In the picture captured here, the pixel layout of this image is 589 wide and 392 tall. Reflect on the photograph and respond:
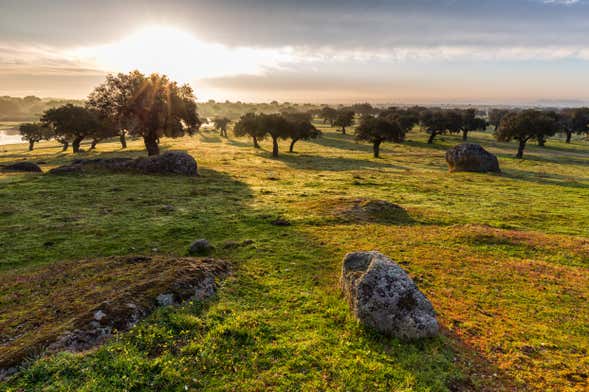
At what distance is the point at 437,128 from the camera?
311ft

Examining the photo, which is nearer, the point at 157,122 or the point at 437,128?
the point at 157,122

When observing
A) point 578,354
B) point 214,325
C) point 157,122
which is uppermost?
point 157,122

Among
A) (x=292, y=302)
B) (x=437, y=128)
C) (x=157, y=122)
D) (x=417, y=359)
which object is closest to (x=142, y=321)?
(x=292, y=302)

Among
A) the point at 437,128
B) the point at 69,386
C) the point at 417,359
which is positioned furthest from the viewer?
the point at 437,128

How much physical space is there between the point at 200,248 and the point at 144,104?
41168mm

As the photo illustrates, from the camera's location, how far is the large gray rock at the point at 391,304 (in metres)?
9.96

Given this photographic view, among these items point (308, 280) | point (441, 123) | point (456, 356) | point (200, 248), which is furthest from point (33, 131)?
point (441, 123)

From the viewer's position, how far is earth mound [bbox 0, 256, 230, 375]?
335 inches

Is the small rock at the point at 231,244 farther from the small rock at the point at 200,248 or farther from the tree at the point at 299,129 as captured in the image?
the tree at the point at 299,129

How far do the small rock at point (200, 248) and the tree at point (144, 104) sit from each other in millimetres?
40189

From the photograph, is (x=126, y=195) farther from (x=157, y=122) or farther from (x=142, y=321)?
(x=157, y=122)

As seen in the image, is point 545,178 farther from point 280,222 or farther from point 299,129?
point 280,222

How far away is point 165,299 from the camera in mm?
10523

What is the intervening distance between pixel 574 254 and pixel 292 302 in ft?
55.8
